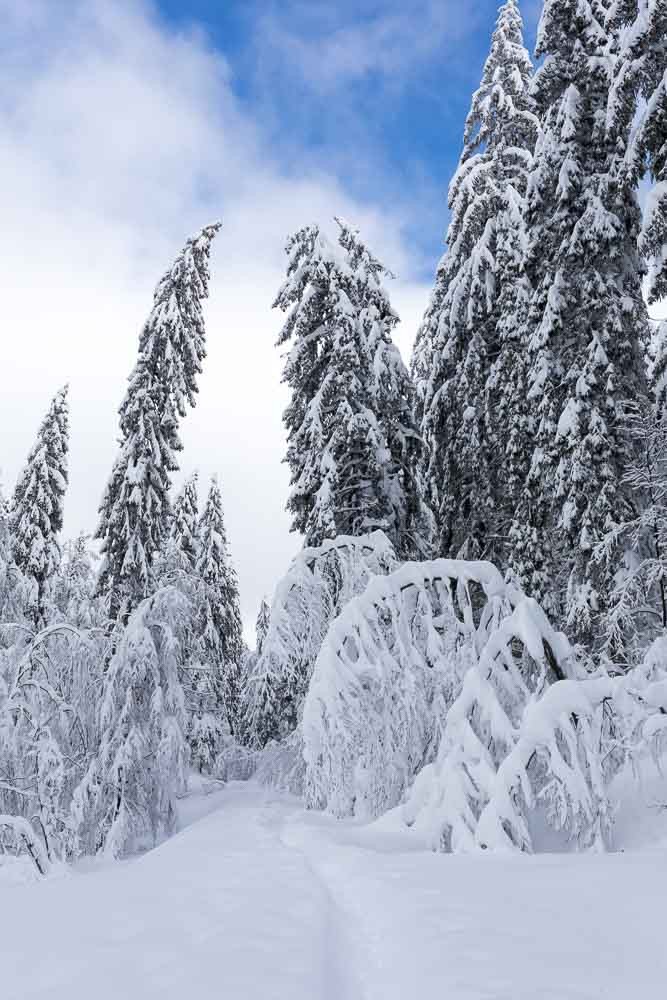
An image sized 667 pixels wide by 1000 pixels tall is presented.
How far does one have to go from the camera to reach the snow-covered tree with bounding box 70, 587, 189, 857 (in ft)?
44.1

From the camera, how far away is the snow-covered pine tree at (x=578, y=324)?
1175cm

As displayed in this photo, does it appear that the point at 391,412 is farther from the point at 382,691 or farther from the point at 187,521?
the point at 187,521

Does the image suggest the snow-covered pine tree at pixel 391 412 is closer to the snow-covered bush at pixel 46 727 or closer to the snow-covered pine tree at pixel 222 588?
the snow-covered bush at pixel 46 727

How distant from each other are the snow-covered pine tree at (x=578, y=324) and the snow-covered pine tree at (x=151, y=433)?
8872 millimetres

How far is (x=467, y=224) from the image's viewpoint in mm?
18594

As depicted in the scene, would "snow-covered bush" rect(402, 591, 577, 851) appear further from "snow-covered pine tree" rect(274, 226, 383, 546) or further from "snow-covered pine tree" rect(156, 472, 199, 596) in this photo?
Answer: "snow-covered pine tree" rect(156, 472, 199, 596)

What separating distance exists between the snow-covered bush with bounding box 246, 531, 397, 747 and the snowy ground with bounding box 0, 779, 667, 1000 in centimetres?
348

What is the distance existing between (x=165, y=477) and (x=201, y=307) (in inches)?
202

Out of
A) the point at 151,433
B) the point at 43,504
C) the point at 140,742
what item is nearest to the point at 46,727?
the point at 140,742

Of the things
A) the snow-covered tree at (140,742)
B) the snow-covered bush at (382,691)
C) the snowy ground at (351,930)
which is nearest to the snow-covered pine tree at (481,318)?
the snow-covered tree at (140,742)

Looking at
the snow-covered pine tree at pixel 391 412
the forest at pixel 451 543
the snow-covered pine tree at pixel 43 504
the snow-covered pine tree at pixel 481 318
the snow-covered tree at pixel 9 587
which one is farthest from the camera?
the snow-covered pine tree at pixel 43 504

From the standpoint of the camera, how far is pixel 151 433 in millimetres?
18531

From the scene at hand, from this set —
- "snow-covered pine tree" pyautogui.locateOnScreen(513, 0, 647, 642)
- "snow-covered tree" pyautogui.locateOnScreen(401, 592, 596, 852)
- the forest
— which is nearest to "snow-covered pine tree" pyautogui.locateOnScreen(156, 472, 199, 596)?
the forest

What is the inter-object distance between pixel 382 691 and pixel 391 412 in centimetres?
936
